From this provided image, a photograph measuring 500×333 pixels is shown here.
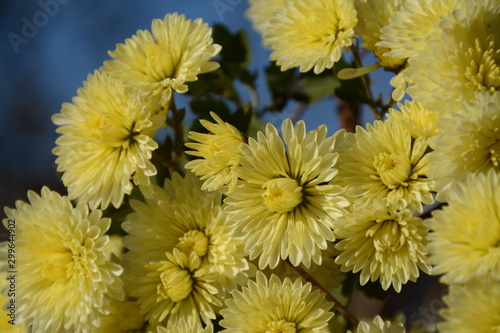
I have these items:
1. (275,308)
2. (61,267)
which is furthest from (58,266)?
(275,308)

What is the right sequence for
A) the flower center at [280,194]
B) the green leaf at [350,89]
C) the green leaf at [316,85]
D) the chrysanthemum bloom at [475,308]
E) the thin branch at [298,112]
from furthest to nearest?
the thin branch at [298,112] < the green leaf at [316,85] < the green leaf at [350,89] < the flower center at [280,194] < the chrysanthemum bloom at [475,308]

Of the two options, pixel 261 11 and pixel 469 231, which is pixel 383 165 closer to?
pixel 469 231

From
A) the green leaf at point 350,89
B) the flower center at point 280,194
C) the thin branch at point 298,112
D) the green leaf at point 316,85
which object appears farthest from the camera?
the thin branch at point 298,112

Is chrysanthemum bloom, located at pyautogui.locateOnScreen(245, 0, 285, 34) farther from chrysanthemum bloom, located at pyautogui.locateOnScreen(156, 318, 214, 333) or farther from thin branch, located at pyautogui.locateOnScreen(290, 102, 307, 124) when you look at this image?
chrysanthemum bloom, located at pyautogui.locateOnScreen(156, 318, 214, 333)

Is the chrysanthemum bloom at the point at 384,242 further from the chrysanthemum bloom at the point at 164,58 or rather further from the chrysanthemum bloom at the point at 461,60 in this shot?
the chrysanthemum bloom at the point at 164,58

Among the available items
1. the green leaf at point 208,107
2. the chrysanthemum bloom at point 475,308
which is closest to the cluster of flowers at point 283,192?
the chrysanthemum bloom at point 475,308

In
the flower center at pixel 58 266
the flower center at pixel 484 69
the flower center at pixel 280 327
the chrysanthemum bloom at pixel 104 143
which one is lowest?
the flower center at pixel 280 327

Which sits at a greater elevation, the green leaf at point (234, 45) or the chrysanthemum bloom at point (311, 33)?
the chrysanthemum bloom at point (311, 33)
